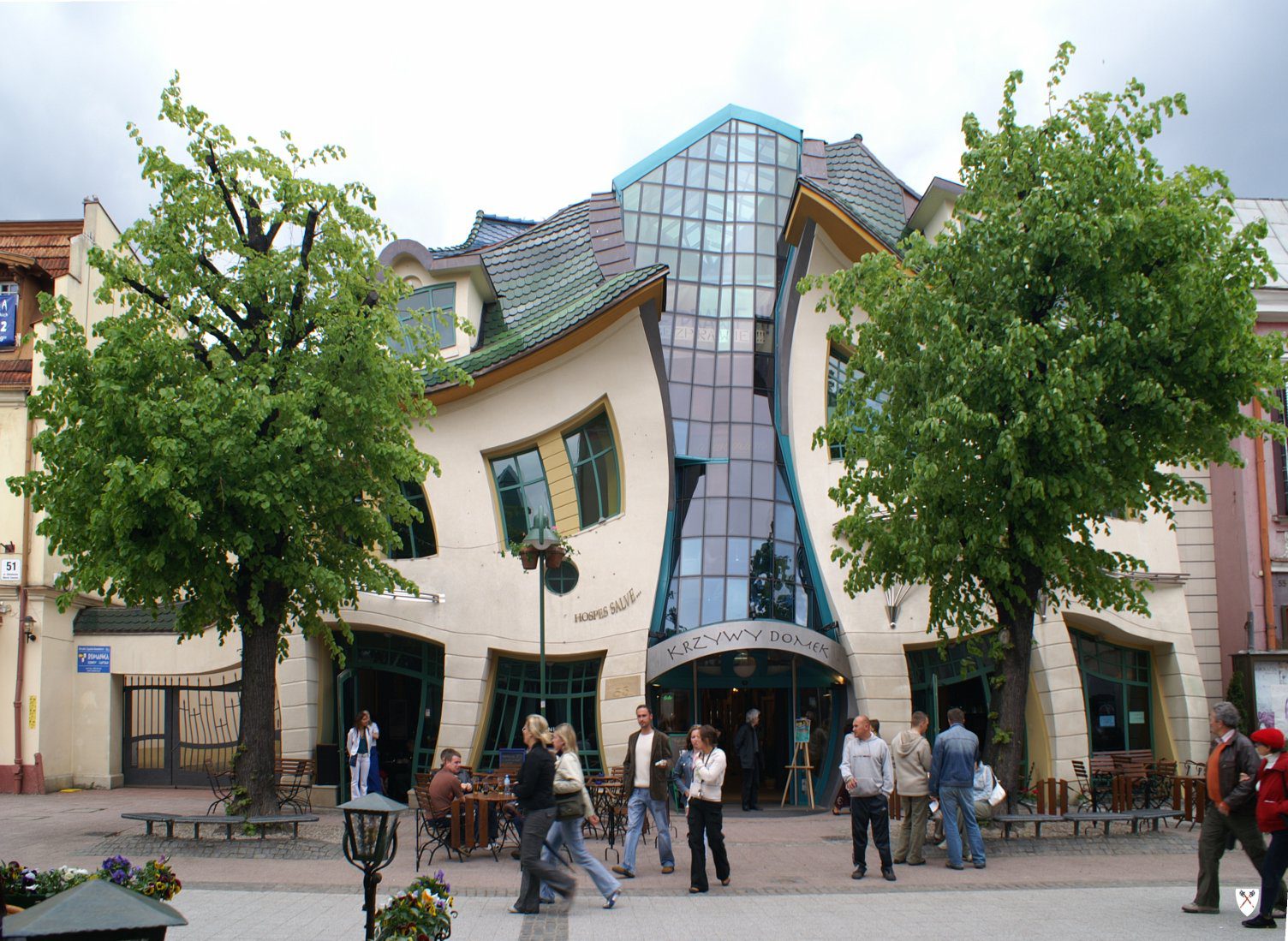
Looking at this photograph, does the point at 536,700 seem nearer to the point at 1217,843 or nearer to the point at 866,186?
the point at 1217,843

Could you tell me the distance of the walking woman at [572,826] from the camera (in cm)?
976

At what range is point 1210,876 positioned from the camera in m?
9.17

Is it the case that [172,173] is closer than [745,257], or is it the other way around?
[172,173]

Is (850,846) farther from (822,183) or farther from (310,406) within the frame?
(822,183)

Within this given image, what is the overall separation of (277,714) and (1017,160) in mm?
14677

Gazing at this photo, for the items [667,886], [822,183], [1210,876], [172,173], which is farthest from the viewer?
[822,183]

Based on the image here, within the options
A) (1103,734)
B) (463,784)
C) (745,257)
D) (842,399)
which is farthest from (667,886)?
(745,257)

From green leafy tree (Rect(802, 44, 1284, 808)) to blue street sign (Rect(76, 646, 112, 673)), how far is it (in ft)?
49.2

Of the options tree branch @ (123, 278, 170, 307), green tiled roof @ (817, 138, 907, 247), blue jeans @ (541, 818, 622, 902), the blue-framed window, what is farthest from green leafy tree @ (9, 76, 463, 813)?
green tiled roof @ (817, 138, 907, 247)

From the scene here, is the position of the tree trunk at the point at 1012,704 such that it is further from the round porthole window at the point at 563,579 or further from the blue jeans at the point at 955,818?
the round porthole window at the point at 563,579

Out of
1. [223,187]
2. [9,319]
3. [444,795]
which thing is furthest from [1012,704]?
[9,319]

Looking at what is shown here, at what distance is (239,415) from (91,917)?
1022 centimetres

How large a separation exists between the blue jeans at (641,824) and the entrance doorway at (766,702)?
7844 mm

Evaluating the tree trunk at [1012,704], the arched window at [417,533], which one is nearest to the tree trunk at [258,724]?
the arched window at [417,533]
